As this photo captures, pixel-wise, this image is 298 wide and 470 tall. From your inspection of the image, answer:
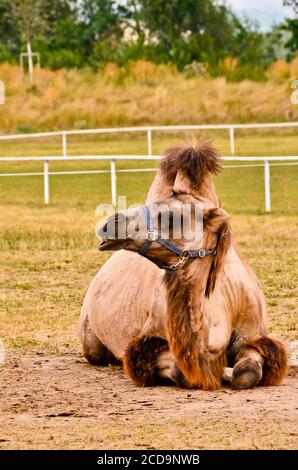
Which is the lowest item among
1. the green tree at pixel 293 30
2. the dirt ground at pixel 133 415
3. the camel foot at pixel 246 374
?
the dirt ground at pixel 133 415

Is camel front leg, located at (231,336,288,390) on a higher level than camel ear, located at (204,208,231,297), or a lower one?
lower

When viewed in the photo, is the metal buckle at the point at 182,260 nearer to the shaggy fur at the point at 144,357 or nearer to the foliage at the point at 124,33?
the shaggy fur at the point at 144,357

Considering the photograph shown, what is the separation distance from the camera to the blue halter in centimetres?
650

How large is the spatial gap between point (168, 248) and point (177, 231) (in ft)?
0.35

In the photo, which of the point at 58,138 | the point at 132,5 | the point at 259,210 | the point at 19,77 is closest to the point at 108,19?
the point at 132,5

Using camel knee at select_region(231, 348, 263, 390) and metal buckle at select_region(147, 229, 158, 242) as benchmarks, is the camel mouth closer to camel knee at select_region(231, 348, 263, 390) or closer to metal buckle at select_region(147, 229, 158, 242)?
metal buckle at select_region(147, 229, 158, 242)

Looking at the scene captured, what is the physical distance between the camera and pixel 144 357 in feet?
23.2

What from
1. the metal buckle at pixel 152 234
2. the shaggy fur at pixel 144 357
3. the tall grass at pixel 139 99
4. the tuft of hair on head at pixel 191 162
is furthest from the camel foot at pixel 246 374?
the tall grass at pixel 139 99

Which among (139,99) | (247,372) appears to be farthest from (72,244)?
(139,99)

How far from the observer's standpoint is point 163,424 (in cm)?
613

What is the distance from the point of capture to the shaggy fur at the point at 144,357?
707cm

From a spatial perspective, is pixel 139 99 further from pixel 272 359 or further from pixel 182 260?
pixel 182 260

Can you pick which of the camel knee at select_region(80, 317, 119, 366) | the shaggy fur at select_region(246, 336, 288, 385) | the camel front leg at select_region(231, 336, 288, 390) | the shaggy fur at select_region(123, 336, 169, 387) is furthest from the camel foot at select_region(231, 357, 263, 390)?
the camel knee at select_region(80, 317, 119, 366)

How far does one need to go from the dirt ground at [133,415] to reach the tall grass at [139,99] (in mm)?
31986
